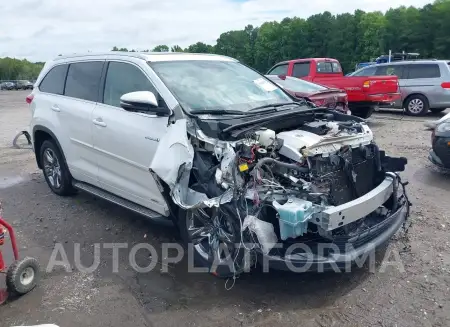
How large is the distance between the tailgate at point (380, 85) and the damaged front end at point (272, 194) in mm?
7910

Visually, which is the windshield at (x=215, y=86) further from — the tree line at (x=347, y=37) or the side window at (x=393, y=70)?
the tree line at (x=347, y=37)

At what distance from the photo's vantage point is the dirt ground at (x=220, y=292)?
3.17m

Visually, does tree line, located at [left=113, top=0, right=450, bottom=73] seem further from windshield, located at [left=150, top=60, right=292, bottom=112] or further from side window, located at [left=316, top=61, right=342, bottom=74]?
windshield, located at [left=150, top=60, right=292, bottom=112]

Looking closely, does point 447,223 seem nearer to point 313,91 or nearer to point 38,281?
point 38,281

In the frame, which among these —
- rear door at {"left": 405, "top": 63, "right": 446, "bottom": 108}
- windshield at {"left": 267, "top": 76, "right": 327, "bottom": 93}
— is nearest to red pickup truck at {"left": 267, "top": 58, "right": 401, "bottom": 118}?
rear door at {"left": 405, "top": 63, "right": 446, "bottom": 108}

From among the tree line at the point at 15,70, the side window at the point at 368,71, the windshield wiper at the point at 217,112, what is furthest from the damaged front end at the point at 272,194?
the tree line at the point at 15,70

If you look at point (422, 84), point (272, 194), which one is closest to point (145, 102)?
point (272, 194)

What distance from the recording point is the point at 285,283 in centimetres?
363

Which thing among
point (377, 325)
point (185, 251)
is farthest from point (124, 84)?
point (377, 325)

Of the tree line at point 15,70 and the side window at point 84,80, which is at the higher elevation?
the side window at point 84,80

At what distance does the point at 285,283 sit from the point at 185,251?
3.57ft

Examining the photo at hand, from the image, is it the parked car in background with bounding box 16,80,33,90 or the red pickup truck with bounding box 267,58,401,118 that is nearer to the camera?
the red pickup truck with bounding box 267,58,401,118

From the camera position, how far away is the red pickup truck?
11.2m

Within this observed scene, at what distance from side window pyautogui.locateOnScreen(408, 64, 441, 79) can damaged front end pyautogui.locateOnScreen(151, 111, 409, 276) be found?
10.4 meters
